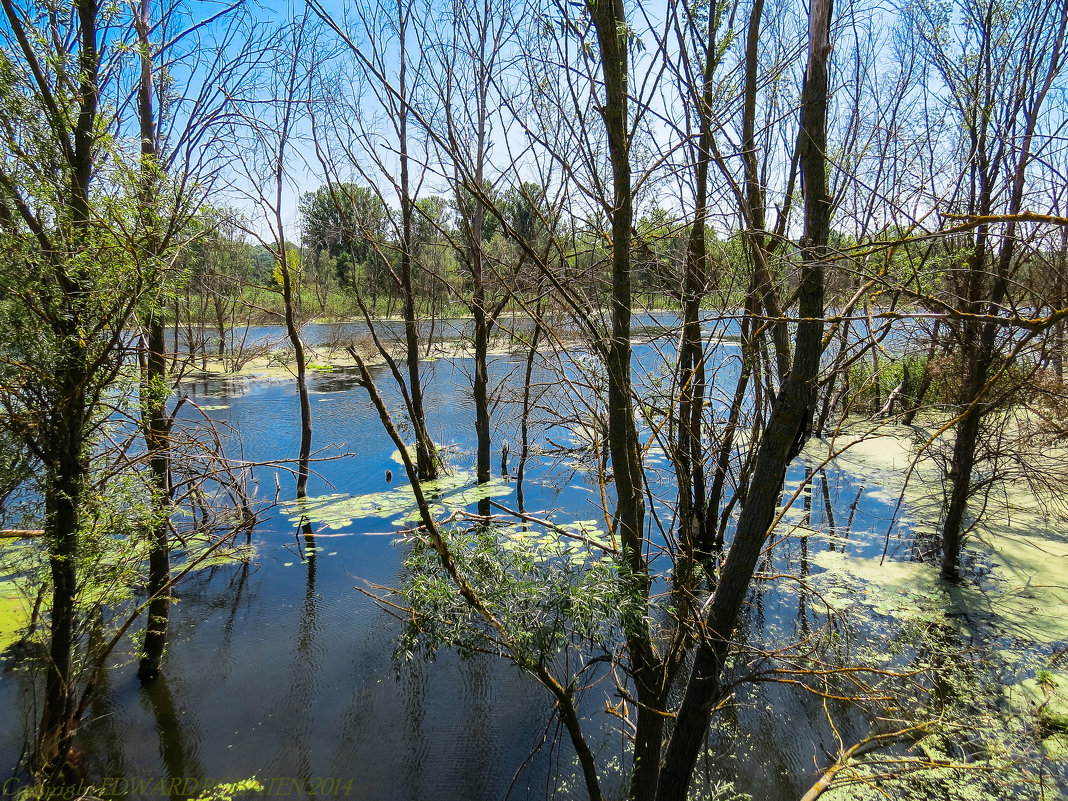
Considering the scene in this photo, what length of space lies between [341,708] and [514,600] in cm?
278

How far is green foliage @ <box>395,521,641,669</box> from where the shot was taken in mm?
2488

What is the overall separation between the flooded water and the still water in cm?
1

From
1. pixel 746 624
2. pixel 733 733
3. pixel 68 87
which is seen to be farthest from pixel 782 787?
pixel 68 87

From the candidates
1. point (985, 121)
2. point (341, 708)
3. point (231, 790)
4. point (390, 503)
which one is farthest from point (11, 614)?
Answer: point (985, 121)

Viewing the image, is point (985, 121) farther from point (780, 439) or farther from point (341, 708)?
point (341, 708)

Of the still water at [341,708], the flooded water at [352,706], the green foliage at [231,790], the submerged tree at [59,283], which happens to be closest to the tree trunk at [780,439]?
the flooded water at [352,706]

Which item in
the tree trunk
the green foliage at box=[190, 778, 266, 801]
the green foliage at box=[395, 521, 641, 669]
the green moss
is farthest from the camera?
the green moss

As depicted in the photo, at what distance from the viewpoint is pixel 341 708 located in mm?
4457

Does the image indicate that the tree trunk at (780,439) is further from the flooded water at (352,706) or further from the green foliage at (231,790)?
the green foliage at (231,790)

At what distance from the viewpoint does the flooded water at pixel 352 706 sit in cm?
385

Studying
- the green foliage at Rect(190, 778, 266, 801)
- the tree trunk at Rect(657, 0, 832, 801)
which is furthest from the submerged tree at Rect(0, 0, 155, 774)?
the tree trunk at Rect(657, 0, 832, 801)

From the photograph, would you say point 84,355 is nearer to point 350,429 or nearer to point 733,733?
point 733,733

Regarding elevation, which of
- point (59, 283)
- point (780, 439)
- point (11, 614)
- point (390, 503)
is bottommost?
point (11, 614)

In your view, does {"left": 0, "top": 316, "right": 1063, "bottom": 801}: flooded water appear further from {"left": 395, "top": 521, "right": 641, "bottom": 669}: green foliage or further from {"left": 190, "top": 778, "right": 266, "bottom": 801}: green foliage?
{"left": 395, "top": 521, "right": 641, "bottom": 669}: green foliage
